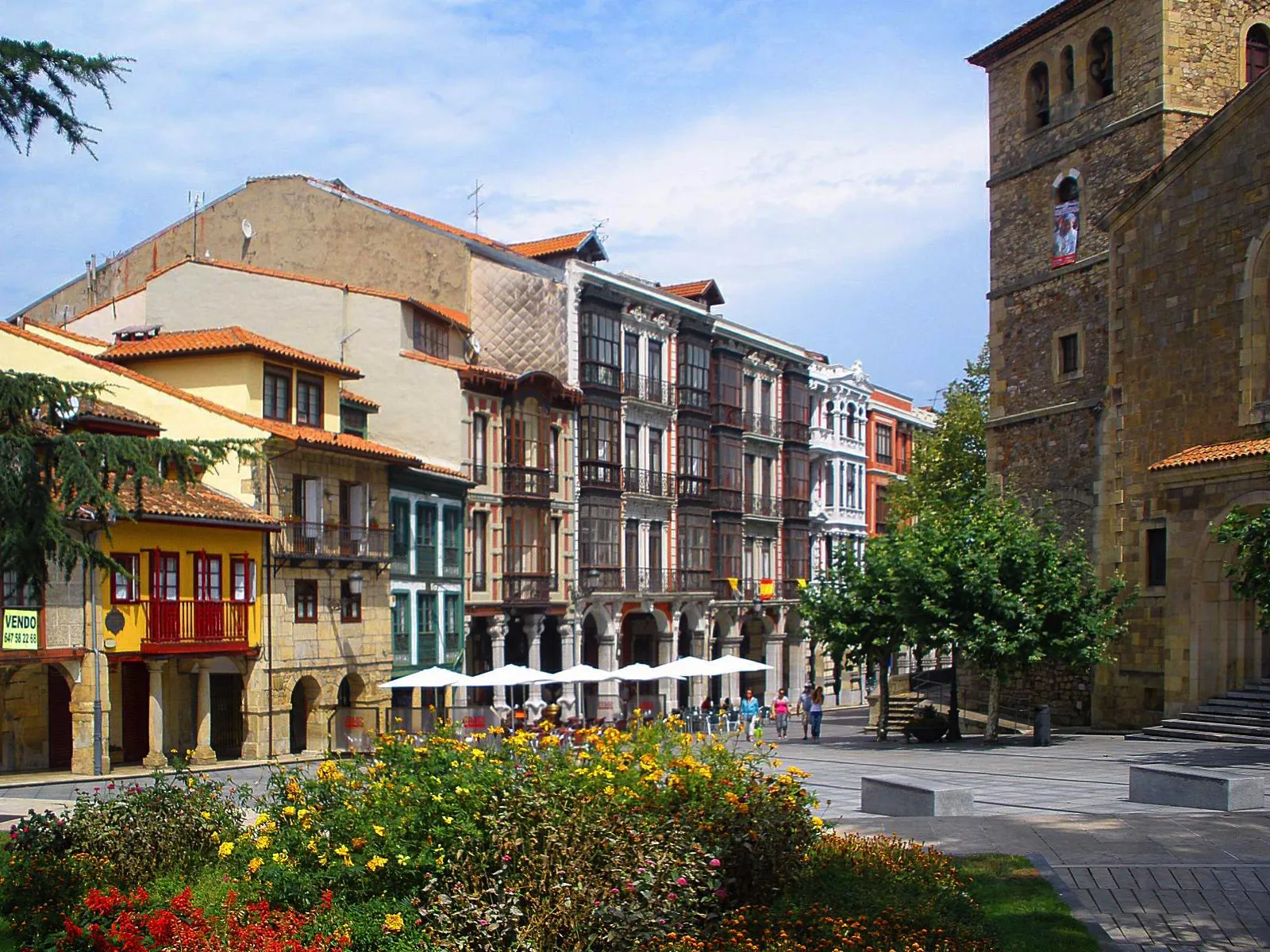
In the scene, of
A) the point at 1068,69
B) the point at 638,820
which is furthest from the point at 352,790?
the point at 1068,69

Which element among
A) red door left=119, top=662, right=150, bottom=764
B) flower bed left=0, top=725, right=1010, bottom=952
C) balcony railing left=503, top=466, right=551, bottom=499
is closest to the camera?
flower bed left=0, top=725, right=1010, bottom=952

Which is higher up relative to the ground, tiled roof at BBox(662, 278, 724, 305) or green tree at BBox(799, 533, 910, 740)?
tiled roof at BBox(662, 278, 724, 305)

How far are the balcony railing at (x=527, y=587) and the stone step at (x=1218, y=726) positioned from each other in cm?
2232

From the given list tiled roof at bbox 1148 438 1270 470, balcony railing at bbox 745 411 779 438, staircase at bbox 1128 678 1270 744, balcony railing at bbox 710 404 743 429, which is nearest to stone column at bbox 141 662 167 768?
staircase at bbox 1128 678 1270 744

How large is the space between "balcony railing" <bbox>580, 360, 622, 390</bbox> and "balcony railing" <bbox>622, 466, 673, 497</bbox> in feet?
10.7

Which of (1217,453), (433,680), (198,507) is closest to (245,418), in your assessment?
(198,507)

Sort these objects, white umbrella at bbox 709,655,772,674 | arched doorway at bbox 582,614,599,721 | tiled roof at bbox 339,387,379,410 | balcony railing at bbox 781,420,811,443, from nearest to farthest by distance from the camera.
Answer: tiled roof at bbox 339,387,379,410 → white umbrella at bbox 709,655,772,674 → arched doorway at bbox 582,614,599,721 → balcony railing at bbox 781,420,811,443

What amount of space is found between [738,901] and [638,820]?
52.8 inches

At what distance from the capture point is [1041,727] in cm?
3444

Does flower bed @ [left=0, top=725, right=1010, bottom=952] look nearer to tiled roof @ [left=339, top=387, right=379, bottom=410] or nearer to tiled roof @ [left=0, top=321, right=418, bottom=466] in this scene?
tiled roof @ [left=0, top=321, right=418, bottom=466]

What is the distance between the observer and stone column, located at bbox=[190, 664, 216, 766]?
117ft

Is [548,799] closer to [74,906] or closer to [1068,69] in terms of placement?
[74,906]

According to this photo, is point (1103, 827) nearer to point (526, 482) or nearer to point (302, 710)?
point (302, 710)

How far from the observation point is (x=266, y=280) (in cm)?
4547
